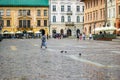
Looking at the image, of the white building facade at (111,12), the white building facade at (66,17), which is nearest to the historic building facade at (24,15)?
the white building facade at (66,17)

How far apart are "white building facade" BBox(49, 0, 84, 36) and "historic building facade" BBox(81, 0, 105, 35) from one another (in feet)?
59.4

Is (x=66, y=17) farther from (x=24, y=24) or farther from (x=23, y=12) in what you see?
(x=23, y=12)

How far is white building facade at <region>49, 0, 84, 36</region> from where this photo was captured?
115250 mm

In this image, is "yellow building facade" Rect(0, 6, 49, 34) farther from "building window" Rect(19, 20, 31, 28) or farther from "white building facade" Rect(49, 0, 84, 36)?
"white building facade" Rect(49, 0, 84, 36)

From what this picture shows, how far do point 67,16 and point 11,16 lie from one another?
1656 cm

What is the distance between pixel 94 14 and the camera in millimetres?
88938

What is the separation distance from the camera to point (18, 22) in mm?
114250

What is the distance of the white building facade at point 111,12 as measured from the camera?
74.2 meters

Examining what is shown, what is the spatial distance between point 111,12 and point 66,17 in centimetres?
4084

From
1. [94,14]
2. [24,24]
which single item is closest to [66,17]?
[24,24]

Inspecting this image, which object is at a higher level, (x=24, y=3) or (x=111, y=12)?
(x=24, y=3)

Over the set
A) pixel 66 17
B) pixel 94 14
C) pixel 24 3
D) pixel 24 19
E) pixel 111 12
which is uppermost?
pixel 24 3

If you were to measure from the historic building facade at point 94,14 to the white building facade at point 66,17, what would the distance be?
18.1 metres

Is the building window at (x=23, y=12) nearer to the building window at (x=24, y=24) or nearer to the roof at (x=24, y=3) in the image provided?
the roof at (x=24, y=3)
